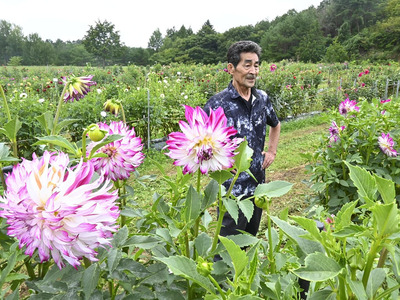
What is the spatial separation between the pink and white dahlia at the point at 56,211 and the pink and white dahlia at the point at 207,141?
19cm

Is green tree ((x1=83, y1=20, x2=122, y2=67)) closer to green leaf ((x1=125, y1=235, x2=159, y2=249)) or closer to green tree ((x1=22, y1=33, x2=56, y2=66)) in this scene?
green tree ((x1=22, y1=33, x2=56, y2=66))

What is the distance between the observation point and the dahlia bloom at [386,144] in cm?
220

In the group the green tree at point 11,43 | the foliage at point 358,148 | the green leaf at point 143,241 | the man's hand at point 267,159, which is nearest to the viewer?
the green leaf at point 143,241

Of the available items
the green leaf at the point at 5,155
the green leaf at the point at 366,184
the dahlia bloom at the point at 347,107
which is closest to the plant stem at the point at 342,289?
the green leaf at the point at 366,184

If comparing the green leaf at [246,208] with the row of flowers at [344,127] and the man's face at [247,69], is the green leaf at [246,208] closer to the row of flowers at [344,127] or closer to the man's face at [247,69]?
the man's face at [247,69]

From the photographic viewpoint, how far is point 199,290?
0.64 meters

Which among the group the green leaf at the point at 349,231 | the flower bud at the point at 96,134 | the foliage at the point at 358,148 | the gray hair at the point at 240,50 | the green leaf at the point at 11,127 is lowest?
the foliage at the point at 358,148

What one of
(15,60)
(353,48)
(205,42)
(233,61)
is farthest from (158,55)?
(233,61)

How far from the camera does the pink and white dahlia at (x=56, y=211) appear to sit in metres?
0.46

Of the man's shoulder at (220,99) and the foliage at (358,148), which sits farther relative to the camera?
the foliage at (358,148)

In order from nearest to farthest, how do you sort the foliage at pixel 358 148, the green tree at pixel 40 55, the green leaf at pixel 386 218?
the green leaf at pixel 386 218 < the foliage at pixel 358 148 < the green tree at pixel 40 55

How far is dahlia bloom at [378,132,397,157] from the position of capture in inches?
86.7

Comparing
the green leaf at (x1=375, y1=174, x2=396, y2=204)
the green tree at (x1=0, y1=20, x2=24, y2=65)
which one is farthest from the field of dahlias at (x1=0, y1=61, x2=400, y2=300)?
the green tree at (x1=0, y1=20, x2=24, y2=65)

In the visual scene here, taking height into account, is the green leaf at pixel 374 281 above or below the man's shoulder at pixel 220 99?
below
